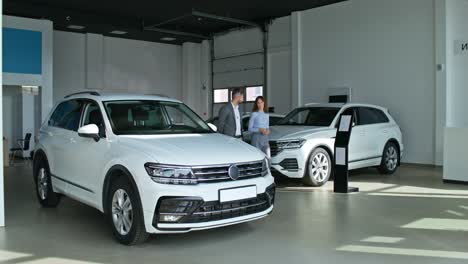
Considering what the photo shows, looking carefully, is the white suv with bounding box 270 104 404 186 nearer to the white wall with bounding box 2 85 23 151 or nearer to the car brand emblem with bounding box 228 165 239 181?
the car brand emblem with bounding box 228 165 239 181

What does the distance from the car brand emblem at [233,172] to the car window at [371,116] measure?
5.18 meters

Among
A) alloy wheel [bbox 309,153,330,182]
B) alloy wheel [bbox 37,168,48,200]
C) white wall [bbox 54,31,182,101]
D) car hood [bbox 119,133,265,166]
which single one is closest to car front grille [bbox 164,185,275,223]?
car hood [bbox 119,133,265,166]

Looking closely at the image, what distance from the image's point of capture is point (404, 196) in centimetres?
707

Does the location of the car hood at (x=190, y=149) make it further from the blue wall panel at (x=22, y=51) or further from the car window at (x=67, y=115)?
the blue wall panel at (x=22, y=51)

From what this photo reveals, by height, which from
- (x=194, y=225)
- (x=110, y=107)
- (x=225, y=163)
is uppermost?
(x=110, y=107)

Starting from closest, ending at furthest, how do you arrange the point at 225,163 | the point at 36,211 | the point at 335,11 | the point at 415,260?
the point at 415,260
the point at 225,163
the point at 36,211
the point at 335,11

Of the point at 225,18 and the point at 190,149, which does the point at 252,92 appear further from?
the point at 190,149

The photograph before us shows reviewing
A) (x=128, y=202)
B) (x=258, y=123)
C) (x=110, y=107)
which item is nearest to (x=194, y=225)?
(x=128, y=202)

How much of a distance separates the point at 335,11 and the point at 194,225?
10534 millimetres

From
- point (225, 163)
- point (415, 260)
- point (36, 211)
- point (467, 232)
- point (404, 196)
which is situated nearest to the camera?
point (415, 260)

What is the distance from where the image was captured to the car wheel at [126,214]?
420cm

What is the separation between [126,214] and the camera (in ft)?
14.4

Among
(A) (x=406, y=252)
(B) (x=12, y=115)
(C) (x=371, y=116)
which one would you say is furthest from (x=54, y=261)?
(B) (x=12, y=115)

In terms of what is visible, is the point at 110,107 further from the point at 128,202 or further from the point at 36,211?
the point at 36,211
